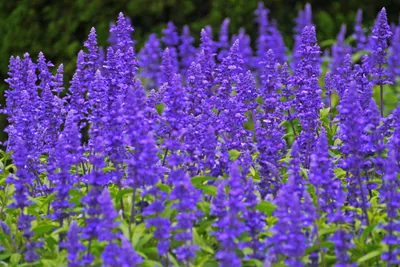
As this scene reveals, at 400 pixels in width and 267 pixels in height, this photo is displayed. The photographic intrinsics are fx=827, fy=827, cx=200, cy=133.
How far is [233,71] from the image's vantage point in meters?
6.62

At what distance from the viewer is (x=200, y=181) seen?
17.9ft

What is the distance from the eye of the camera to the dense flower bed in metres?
4.66

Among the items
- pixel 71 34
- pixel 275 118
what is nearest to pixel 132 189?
pixel 275 118

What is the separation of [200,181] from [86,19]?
29.0ft

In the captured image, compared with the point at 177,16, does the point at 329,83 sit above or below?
below

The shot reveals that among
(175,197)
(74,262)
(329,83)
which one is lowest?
(74,262)

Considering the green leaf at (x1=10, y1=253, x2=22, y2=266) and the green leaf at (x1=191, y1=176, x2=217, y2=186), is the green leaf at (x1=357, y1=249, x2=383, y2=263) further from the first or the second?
the green leaf at (x1=10, y1=253, x2=22, y2=266)

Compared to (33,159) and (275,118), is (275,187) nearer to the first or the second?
(275,118)

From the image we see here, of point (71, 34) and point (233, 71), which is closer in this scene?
point (233, 71)

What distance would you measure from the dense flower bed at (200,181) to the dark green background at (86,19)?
21.6ft

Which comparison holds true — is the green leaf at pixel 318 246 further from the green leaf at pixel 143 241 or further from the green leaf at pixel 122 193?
the green leaf at pixel 122 193

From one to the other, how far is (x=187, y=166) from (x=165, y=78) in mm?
1344

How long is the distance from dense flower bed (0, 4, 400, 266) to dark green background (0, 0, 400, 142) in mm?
6570

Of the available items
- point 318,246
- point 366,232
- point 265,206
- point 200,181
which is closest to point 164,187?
point 200,181
